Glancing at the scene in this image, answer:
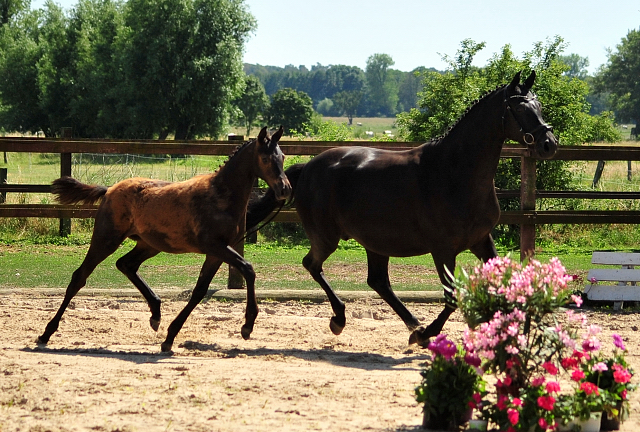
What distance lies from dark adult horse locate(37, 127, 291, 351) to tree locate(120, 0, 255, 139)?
4852cm

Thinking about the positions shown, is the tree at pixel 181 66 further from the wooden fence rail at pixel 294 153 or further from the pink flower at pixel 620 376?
the pink flower at pixel 620 376

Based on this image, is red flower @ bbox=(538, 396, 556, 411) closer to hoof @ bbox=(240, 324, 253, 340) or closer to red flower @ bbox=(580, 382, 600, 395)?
red flower @ bbox=(580, 382, 600, 395)

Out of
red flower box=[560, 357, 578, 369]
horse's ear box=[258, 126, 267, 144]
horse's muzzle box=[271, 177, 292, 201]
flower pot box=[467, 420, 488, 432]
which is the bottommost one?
flower pot box=[467, 420, 488, 432]

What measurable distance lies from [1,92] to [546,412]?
66045mm

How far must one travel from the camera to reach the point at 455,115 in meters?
16.1

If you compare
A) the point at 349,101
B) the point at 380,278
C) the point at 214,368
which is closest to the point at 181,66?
the point at 380,278

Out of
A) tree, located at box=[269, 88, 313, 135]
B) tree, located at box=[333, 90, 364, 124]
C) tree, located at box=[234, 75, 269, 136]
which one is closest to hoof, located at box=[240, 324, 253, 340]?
tree, located at box=[269, 88, 313, 135]

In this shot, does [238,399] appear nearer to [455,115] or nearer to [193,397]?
[193,397]

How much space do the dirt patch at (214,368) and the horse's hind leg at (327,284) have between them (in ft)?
0.48

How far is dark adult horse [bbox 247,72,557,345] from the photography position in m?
6.34

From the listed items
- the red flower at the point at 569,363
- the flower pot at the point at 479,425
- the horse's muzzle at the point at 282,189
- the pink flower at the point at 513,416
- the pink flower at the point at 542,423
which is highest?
the horse's muzzle at the point at 282,189

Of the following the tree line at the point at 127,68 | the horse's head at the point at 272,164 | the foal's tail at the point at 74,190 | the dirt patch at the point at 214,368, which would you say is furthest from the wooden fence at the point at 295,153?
the tree line at the point at 127,68

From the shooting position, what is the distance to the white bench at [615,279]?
8516 millimetres

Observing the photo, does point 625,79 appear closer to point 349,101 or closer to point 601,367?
point 349,101
